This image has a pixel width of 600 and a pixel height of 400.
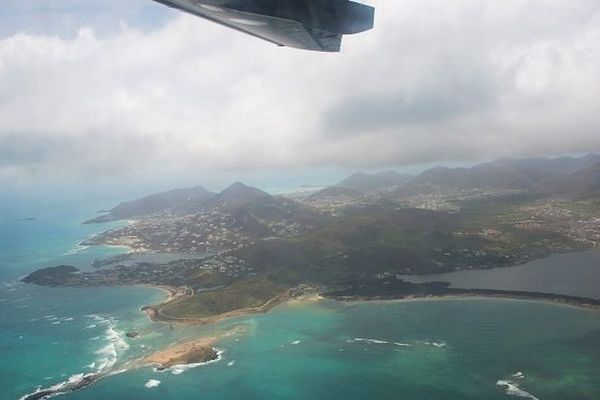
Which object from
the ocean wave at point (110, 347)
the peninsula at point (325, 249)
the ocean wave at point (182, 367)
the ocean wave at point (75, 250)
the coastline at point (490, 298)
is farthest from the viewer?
the ocean wave at point (75, 250)

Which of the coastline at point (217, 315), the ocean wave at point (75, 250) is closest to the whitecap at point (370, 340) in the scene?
the coastline at point (217, 315)

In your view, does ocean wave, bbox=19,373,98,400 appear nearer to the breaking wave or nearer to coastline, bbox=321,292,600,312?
coastline, bbox=321,292,600,312

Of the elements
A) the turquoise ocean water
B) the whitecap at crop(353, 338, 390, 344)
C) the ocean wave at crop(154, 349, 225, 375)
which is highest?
the ocean wave at crop(154, 349, 225, 375)

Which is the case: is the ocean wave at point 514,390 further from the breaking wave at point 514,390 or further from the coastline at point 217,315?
the coastline at point 217,315

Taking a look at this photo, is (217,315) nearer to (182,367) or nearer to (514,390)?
(182,367)

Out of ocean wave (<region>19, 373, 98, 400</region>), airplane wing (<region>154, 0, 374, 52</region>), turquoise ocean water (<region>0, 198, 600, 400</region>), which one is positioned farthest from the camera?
ocean wave (<region>19, 373, 98, 400</region>)

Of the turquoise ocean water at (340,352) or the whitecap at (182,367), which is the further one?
the whitecap at (182,367)

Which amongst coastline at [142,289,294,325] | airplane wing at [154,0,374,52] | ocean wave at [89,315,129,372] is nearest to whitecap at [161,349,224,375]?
ocean wave at [89,315,129,372]

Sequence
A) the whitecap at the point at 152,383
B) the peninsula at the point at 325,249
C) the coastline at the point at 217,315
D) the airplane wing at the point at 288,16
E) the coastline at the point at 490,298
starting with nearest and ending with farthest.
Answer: the airplane wing at the point at 288,16
the whitecap at the point at 152,383
the coastline at the point at 217,315
the coastline at the point at 490,298
the peninsula at the point at 325,249

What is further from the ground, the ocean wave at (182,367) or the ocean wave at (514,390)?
the ocean wave at (182,367)
